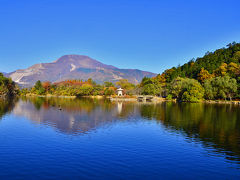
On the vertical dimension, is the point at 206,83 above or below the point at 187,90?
above

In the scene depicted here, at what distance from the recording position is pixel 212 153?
1759 centimetres

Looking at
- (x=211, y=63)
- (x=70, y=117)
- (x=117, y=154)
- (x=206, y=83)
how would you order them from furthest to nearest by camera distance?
(x=211, y=63)
(x=206, y=83)
(x=70, y=117)
(x=117, y=154)

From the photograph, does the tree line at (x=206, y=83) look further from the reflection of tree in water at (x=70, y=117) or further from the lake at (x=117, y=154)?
the lake at (x=117, y=154)

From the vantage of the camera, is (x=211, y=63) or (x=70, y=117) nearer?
(x=70, y=117)

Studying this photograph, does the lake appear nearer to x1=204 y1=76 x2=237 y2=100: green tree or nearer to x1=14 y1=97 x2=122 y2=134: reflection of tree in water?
x1=14 y1=97 x2=122 y2=134: reflection of tree in water

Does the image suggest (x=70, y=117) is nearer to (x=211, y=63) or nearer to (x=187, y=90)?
(x=187, y=90)

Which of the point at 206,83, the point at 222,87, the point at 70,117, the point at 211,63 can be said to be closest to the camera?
the point at 70,117

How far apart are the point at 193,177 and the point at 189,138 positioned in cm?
1004

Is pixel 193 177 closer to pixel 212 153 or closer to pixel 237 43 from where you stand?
pixel 212 153

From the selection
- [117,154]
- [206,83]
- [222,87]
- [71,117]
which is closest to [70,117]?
[71,117]

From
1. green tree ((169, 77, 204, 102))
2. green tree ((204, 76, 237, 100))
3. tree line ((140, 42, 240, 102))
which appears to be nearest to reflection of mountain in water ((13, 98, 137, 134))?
green tree ((169, 77, 204, 102))

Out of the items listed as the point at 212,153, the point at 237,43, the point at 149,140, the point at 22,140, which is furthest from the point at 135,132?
the point at 237,43

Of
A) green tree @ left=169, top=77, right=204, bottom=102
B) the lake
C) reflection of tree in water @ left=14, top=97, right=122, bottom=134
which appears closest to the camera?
the lake

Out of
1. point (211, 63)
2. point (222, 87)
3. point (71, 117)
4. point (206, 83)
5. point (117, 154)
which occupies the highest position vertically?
point (211, 63)
